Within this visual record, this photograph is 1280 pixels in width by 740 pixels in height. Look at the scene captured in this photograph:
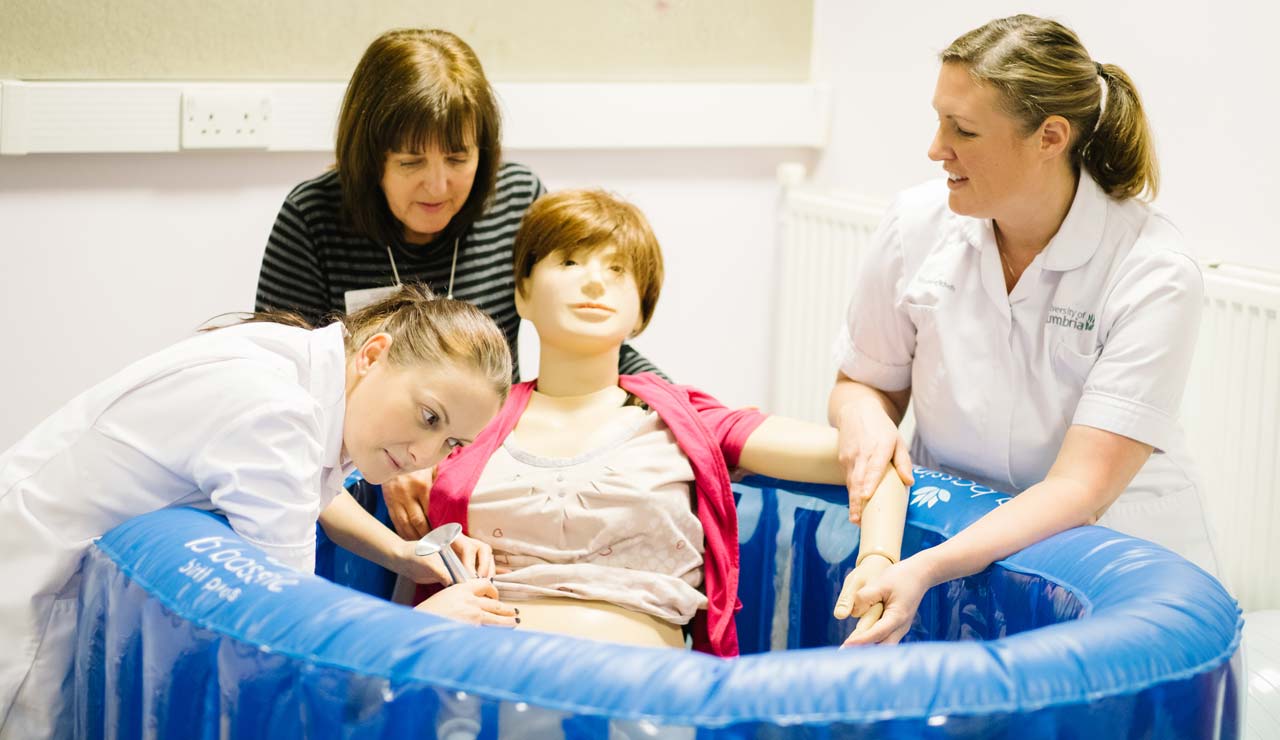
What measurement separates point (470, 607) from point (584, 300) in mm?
508

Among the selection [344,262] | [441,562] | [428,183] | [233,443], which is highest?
[428,183]

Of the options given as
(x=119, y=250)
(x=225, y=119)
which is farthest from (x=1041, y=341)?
(x=119, y=250)

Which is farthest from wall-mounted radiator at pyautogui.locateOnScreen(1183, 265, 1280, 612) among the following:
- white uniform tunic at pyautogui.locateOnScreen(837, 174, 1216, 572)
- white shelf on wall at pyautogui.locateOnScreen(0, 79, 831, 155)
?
white shelf on wall at pyautogui.locateOnScreen(0, 79, 831, 155)

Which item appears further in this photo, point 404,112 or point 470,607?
point 404,112

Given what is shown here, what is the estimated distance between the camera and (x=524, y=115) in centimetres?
287

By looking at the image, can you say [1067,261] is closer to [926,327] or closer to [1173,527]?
[926,327]

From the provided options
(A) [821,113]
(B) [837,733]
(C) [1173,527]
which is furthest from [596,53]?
(B) [837,733]

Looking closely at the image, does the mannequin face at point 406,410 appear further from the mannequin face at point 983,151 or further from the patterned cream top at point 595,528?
the mannequin face at point 983,151

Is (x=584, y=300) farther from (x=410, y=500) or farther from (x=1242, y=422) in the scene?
(x=1242, y=422)

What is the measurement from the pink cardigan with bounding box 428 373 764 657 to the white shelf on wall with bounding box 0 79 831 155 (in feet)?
3.46

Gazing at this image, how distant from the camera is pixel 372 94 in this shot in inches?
72.9

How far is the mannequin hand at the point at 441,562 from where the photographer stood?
1.67 metres

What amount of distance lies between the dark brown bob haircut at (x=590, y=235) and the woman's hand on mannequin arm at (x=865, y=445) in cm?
30

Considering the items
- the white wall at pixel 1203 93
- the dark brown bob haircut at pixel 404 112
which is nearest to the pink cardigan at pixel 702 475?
the dark brown bob haircut at pixel 404 112
